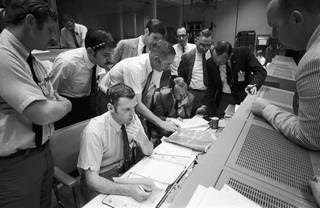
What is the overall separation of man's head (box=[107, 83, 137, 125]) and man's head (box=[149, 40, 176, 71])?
44 cm

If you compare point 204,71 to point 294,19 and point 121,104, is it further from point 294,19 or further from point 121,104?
point 294,19

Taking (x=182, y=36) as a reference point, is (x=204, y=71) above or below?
below

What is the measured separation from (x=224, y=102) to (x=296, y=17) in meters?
2.19

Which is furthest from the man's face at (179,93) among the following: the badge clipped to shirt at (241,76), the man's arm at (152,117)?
the badge clipped to shirt at (241,76)

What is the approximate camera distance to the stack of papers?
0.50m

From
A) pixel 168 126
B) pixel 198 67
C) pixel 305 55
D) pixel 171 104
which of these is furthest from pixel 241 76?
pixel 305 55

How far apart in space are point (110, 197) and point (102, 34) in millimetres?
1102

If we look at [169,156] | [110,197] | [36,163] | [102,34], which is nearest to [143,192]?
[110,197]

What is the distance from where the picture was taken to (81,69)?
1.72m

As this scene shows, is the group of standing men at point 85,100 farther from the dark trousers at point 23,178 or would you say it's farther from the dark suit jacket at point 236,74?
the dark suit jacket at point 236,74

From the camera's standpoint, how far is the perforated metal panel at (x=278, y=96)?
136cm

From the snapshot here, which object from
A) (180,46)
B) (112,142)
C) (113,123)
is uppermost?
(180,46)

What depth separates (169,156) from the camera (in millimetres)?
1428

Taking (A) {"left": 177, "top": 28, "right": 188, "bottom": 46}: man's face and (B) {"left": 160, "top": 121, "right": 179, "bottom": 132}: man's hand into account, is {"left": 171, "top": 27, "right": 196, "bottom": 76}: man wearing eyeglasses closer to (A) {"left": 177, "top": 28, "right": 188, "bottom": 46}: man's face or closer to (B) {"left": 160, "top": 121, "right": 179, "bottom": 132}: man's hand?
(A) {"left": 177, "top": 28, "right": 188, "bottom": 46}: man's face
